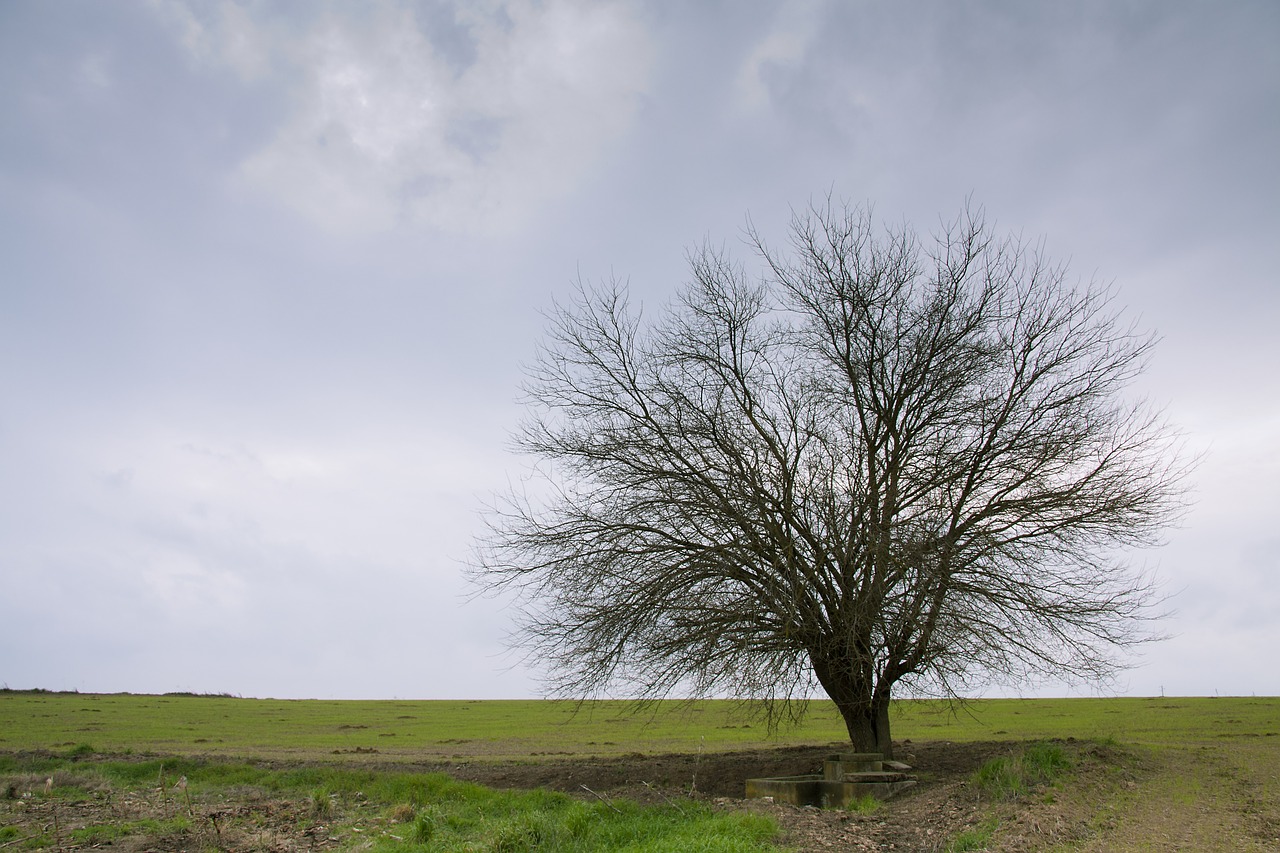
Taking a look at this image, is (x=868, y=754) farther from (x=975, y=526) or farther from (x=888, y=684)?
(x=975, y=526)

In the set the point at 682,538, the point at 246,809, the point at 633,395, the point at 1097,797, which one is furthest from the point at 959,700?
the point at 246,809

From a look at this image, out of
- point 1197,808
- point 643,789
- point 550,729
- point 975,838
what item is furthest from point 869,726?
point 550,729

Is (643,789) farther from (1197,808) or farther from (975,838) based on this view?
(1197,808)

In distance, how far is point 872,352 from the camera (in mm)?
15250

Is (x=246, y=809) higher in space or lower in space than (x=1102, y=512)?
lower

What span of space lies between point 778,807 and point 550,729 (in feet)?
77.2

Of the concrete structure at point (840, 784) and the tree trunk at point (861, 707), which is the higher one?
the tree trunk at point (861, 707)

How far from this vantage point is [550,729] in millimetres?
33438

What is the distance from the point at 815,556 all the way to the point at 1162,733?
14.4m

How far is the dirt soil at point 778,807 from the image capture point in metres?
9.70

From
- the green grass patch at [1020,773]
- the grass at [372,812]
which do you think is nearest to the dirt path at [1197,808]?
the green grass patch at [1020,773]

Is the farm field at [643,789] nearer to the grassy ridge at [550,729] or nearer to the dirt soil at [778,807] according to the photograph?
the dirt soil at [778,807]

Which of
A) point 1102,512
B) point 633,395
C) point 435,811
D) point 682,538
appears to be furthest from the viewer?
point 633,395

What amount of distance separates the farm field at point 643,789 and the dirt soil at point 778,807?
4cm
